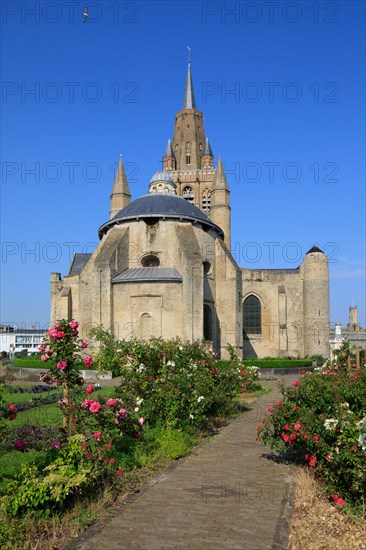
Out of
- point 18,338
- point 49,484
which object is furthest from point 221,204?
point 18,338

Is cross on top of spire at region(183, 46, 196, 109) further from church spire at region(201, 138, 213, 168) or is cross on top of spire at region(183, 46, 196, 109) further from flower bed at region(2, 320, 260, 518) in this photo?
flower bed at region(2, 320, 260, 518)

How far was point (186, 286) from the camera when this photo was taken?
28.6 metres

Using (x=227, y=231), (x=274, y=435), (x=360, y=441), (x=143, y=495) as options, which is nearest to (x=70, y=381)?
(x=143, y=495)

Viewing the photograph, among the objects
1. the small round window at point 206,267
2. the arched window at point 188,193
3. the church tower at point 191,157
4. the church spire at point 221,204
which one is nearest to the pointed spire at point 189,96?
the church tower at point 191,157

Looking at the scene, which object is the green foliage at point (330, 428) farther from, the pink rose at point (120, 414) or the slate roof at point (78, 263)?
the slate roof at point (78, 263)

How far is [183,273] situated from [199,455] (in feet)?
66.6

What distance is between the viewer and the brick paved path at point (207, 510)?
5125 mm

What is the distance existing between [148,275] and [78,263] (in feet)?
59.8

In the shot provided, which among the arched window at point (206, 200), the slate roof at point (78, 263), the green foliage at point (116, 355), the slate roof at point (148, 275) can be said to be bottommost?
the green foliage at point (116, 355)

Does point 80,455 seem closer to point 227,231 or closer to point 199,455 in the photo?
point 199,455

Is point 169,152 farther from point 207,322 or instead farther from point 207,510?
point 207,510

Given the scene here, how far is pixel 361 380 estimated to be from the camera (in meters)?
7.72

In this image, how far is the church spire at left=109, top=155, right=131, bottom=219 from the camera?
4341cm

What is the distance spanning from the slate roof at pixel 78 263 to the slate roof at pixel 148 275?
15.2 meters
